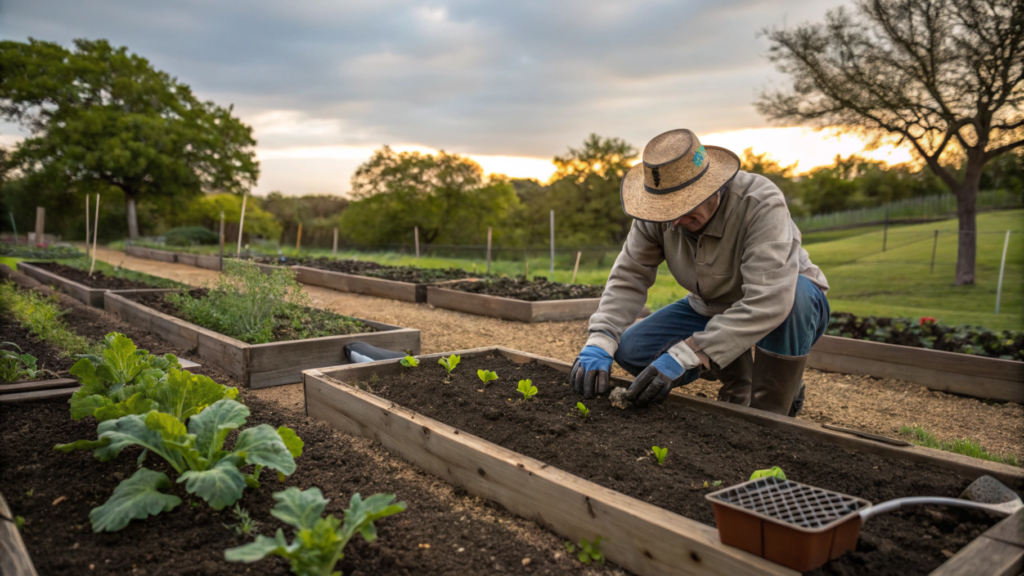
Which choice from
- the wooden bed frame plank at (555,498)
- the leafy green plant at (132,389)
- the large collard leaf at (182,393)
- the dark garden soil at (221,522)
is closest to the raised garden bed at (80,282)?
the leafy green plant at (132,389)

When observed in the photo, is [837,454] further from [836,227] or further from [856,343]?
[836,227]

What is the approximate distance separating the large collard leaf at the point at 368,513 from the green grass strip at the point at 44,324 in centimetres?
237

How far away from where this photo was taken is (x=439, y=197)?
29.1m

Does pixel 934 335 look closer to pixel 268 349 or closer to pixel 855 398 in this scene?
pixel 855 398

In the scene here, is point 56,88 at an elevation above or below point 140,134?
above

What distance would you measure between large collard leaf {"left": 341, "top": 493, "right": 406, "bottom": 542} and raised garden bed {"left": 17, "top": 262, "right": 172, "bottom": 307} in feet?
18.6

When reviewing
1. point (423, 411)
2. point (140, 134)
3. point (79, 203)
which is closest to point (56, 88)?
point (140, 134)

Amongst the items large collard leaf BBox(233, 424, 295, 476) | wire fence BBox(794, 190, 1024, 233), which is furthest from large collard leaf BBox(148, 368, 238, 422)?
wire fence BBox(794, 190, 1024, 233)

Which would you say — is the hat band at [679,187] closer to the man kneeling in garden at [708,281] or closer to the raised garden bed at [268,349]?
the man kneeling in garden at [708,281]

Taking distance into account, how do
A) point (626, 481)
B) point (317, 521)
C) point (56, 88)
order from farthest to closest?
1. point (56, 88)
2. point (626, 481)
3. point (317, 521)

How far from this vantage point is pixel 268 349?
11.4ft

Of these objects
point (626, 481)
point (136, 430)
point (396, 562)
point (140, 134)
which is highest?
point (140, 134)

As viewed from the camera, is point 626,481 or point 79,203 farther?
point 79,203

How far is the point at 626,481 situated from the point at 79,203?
101ft
